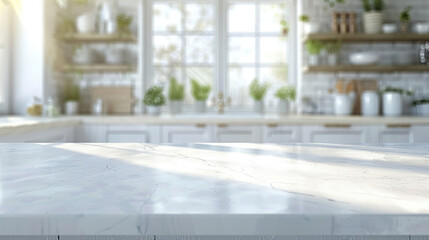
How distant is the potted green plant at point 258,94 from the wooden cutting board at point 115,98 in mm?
1228

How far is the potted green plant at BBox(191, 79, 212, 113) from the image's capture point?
418cm

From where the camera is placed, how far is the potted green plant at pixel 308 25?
3892 millimetres

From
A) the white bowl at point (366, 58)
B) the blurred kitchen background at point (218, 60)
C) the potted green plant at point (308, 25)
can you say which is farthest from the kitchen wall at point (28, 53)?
the white bowl at point (366, 58)

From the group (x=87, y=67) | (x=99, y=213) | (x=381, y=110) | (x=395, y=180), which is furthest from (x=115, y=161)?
(x=381, y=110)

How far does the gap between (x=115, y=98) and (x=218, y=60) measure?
1.15 meters

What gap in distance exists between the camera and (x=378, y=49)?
412cm

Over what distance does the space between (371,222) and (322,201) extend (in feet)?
0.28

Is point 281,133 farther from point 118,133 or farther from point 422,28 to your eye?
point 422,28

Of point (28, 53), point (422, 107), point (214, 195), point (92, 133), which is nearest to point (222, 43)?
point (92, 133)

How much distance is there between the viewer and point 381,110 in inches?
161

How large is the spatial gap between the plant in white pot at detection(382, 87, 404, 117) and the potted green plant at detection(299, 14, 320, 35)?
0.91 meters

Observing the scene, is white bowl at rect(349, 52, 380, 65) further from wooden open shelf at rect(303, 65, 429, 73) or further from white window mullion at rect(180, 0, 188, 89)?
white window mullion at rect(180, 0, 188, 89)

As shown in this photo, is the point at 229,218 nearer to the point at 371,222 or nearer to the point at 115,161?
the point at 371,222

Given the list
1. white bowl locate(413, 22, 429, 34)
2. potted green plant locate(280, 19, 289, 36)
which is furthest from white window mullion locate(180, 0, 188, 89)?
white bowl locate(413, 22, 429, 34)
